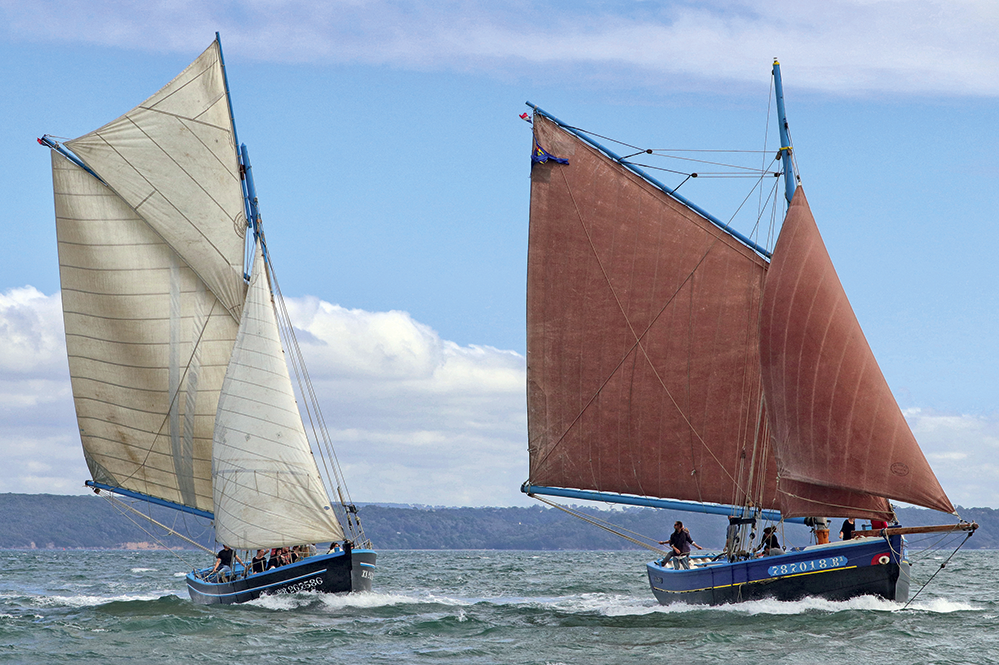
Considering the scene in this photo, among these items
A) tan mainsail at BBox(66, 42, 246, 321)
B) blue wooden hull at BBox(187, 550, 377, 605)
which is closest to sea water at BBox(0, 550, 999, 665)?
blue wooden hull at BBox(187, 550, 377, 605)

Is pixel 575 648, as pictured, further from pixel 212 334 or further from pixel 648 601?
pixel 212 334

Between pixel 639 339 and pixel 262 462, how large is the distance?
38.5ft

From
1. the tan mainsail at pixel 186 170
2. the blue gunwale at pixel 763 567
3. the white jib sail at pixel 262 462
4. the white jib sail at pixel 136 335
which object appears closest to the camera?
the blue gunwale at pixel 763 567

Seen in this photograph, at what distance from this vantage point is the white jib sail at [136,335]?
127 ft

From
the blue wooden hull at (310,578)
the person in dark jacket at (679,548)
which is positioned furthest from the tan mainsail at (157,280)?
the person in dark jacket at (679,548)

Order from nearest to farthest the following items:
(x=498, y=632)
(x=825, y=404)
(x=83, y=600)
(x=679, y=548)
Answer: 1. (x=825, y=404)
2. (x=498, y=632)
3. (x=679, y=548)
4. (x=83, y=600)

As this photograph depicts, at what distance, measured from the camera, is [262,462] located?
35500mm

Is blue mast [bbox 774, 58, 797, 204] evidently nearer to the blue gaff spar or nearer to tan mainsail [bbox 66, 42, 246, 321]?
the blue gaff spar

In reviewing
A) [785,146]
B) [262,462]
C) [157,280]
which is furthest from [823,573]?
[157,280]

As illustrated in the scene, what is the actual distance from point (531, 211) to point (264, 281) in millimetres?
8827

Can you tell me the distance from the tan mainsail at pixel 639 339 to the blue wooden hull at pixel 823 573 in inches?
124

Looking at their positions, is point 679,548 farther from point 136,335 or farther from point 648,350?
point 136,335

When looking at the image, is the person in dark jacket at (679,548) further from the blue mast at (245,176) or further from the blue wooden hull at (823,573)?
the blue mast at (245,176)

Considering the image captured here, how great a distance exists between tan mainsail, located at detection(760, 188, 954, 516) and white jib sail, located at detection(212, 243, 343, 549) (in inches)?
542
